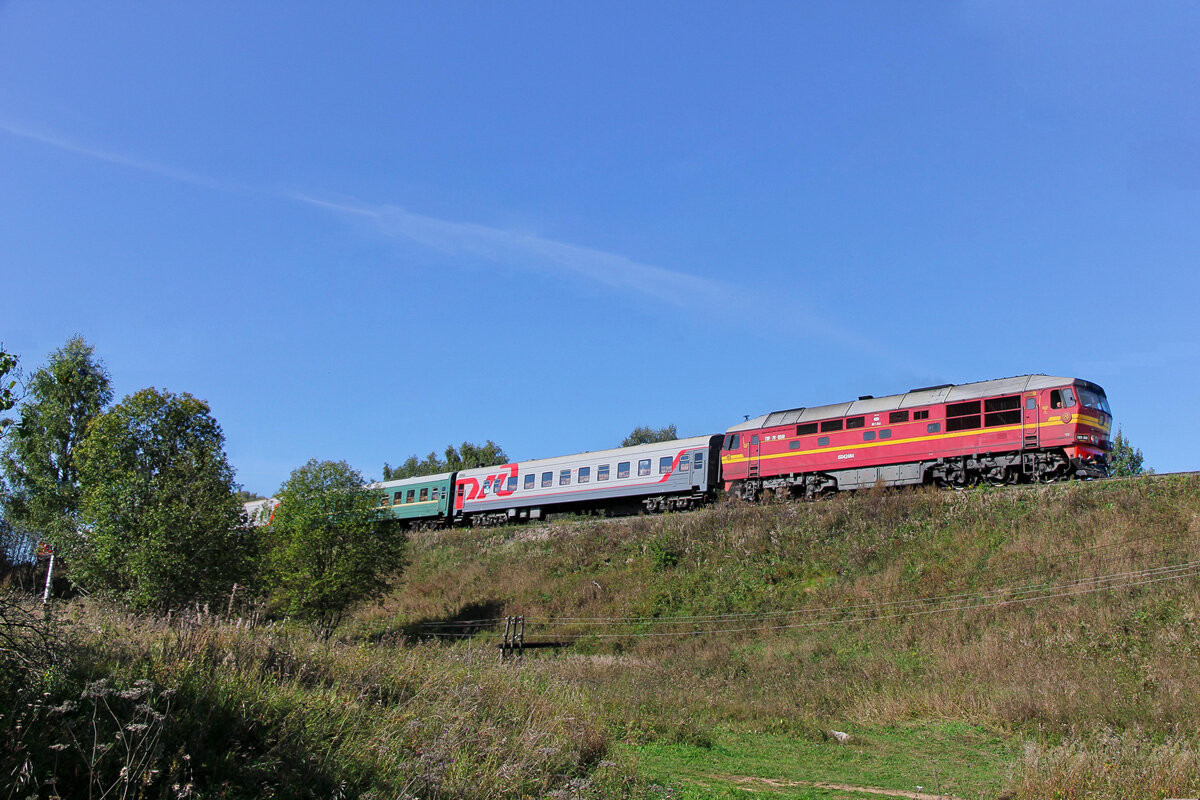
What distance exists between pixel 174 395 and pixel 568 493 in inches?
728

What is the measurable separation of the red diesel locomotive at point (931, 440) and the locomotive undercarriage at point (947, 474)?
0.12 ft

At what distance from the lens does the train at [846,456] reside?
25.2 m

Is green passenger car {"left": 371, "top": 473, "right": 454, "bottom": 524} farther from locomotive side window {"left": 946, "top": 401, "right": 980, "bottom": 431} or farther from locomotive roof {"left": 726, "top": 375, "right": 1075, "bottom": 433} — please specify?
locomotive side window {"left": 946, "top": 401, "right": 980, "bottom": 431}

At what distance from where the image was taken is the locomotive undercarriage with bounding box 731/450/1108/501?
82.7 feet

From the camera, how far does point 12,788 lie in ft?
16.1

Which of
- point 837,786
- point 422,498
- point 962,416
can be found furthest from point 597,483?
point 837,786

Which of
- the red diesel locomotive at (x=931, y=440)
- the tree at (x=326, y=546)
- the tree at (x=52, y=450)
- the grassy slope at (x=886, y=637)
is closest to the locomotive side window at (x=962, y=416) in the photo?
the red diesel locomotive at (x=931, y=440)

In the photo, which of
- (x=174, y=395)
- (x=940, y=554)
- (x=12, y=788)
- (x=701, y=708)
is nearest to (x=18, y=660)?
(x=12, y=788)

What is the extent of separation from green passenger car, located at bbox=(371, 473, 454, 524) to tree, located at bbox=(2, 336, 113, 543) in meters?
14.9

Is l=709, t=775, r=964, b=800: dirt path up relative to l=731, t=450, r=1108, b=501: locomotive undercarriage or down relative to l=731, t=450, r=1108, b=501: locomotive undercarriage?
down

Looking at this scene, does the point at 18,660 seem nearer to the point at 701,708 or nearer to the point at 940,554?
the point at 701,708

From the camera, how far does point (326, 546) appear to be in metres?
30.8

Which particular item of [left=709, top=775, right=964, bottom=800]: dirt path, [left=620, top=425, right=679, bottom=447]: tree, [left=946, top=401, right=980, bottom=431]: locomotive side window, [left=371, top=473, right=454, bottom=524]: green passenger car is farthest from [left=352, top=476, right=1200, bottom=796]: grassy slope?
[left=620, top=425, right=679, bottom=447]: tree

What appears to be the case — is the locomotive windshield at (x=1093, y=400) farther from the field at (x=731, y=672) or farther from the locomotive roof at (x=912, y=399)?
the field at (x=731, y=672)
